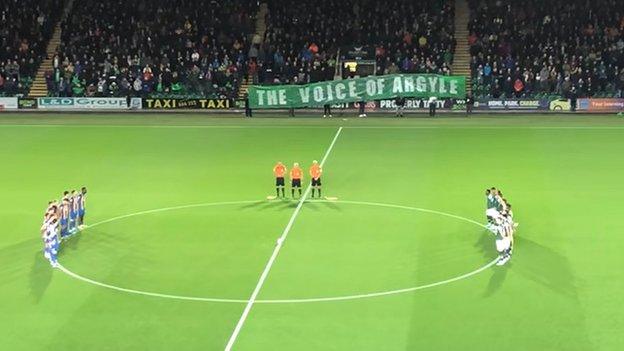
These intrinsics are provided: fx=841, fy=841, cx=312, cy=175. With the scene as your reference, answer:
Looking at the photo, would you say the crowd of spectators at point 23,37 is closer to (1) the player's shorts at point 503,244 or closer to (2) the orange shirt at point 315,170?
(2) the orange shirt at point 315,170

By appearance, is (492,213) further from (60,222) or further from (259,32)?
(259,32)

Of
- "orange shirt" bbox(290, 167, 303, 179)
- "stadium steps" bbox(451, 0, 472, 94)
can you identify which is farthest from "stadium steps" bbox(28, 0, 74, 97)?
"orange shirt" bbox(290, 167, 303, 179)

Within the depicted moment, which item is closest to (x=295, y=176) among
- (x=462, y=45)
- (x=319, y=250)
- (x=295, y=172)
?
(x=295, y=172)

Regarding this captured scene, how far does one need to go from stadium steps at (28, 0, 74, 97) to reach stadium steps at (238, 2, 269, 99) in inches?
482

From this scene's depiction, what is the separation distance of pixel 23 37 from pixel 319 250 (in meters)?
40.5

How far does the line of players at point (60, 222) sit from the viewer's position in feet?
61.1

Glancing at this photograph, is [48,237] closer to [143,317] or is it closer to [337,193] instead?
[143,317]

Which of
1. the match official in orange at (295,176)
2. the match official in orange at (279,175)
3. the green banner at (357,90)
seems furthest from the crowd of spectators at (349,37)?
the match official in orange at (295,176)

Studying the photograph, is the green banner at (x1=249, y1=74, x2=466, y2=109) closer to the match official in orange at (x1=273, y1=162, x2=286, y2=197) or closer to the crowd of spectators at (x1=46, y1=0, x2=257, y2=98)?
the crowd of spectators at (x1=46, y1=0, x2=257, y2=98)

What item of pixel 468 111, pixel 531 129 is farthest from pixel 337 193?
pixel 468 111

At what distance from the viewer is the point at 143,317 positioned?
50.2 ft

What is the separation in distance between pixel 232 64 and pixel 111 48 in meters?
7.93

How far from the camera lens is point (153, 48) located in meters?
52.1

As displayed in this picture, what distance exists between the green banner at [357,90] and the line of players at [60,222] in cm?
2599
